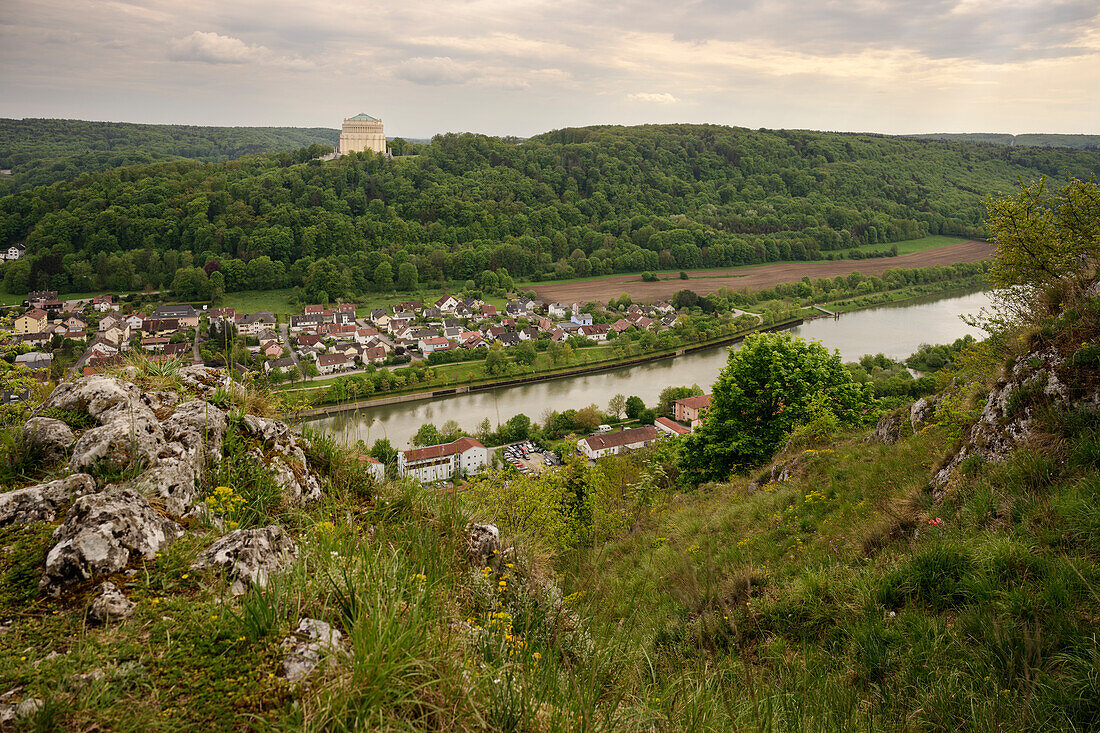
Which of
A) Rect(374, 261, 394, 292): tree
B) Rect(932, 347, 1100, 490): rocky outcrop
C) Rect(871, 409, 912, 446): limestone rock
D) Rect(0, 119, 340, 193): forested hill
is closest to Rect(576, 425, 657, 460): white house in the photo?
Rect(871, 409, 912, 446): limestone rock

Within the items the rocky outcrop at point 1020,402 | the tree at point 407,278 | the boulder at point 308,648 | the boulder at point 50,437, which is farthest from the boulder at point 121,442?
the tree at point 407,278

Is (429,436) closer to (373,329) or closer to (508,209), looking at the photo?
(373,329)

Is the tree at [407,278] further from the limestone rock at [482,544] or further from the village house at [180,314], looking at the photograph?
the limestone rock at [482,544]

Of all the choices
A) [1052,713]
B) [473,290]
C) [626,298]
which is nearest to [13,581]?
[1052,713]

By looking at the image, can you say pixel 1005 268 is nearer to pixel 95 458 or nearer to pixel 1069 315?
pixel 1069 315

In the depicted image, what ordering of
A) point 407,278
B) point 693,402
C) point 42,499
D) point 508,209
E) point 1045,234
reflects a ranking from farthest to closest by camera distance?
1. point 508,209
2. point 407,278
3. point 693,402
4. point 1045,234
5. point 42,499

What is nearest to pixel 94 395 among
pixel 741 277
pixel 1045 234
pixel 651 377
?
pixel 1045 234
